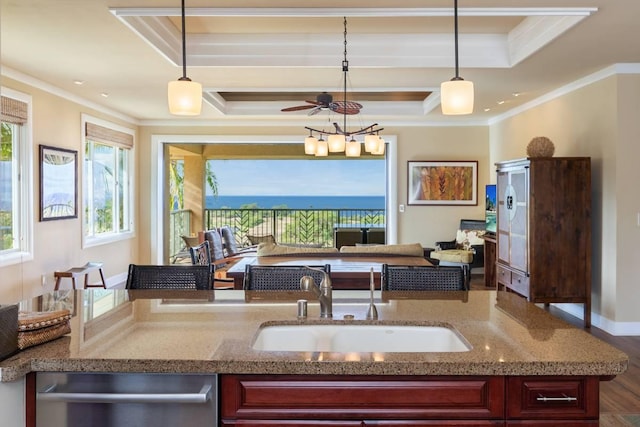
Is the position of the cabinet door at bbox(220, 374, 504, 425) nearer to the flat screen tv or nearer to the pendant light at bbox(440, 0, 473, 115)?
the pendant light at bbox(440, 0, 473, 115)

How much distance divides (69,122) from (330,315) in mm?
5376

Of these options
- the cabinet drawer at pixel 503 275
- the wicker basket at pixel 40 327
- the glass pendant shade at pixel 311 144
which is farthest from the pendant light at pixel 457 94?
the cabinet drawer at pixel 503 275

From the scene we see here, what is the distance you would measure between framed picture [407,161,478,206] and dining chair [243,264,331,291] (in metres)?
5.75

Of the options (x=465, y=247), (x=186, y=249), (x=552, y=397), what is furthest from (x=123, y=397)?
(x=186, y=249)

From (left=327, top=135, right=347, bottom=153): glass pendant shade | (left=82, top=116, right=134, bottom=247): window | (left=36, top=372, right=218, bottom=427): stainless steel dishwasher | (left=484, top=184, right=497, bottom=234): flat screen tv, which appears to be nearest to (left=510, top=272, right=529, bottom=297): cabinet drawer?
(left=484, top=184, right=497, bottom=234): flat screen tv

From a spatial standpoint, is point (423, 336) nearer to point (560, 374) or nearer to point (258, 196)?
point (560, 374)

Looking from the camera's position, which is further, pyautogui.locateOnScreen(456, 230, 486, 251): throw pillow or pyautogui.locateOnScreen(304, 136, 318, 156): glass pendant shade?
pyautogui.locateOnScreen(456, 230, 486, 251): throw pillow

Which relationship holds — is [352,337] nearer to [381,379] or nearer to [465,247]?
[381,379]

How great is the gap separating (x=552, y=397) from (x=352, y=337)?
0.71m

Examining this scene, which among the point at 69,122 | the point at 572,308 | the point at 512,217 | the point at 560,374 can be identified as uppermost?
the point at 69,122

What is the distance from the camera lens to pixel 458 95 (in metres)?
2.27

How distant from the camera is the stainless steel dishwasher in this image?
1.48 m

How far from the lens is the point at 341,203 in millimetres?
13672

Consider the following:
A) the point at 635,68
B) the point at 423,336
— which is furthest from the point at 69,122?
the point at 635,68
